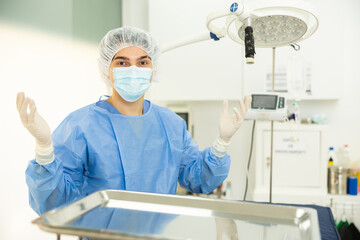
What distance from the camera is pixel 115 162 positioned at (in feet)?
3.84

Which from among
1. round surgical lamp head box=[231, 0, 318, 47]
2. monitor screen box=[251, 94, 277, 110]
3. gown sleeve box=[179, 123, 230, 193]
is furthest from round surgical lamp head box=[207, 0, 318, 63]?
gown sleeve box=[179, 123, 230, 193]

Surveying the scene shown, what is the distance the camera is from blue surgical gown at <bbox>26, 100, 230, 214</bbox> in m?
1.10

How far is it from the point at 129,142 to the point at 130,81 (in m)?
0.24

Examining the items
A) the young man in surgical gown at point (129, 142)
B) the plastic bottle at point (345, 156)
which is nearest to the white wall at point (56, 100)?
the plastic bottle at point (345, 156)

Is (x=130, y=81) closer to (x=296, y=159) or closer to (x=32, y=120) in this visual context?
(x=32, y=120)

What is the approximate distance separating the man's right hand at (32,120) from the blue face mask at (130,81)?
0.44 m

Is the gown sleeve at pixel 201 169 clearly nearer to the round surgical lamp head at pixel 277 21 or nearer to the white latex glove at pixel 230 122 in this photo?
the white latex glove at pixel 230 122

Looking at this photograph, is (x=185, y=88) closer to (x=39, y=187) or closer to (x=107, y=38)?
(x=107, y=38)

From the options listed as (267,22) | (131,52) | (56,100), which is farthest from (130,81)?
(56,100)

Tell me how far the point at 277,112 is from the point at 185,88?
81 cm

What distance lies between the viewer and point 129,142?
1.22 m

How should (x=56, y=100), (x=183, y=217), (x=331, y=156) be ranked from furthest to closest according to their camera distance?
(x=331, y=156), (x=56, y=100), (x=183, y=217)

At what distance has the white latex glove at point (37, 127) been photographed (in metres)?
0.82

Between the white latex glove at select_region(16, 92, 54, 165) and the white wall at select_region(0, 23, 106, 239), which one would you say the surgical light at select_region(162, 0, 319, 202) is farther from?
the white wall at select_region(0, 23, 106, 239)
